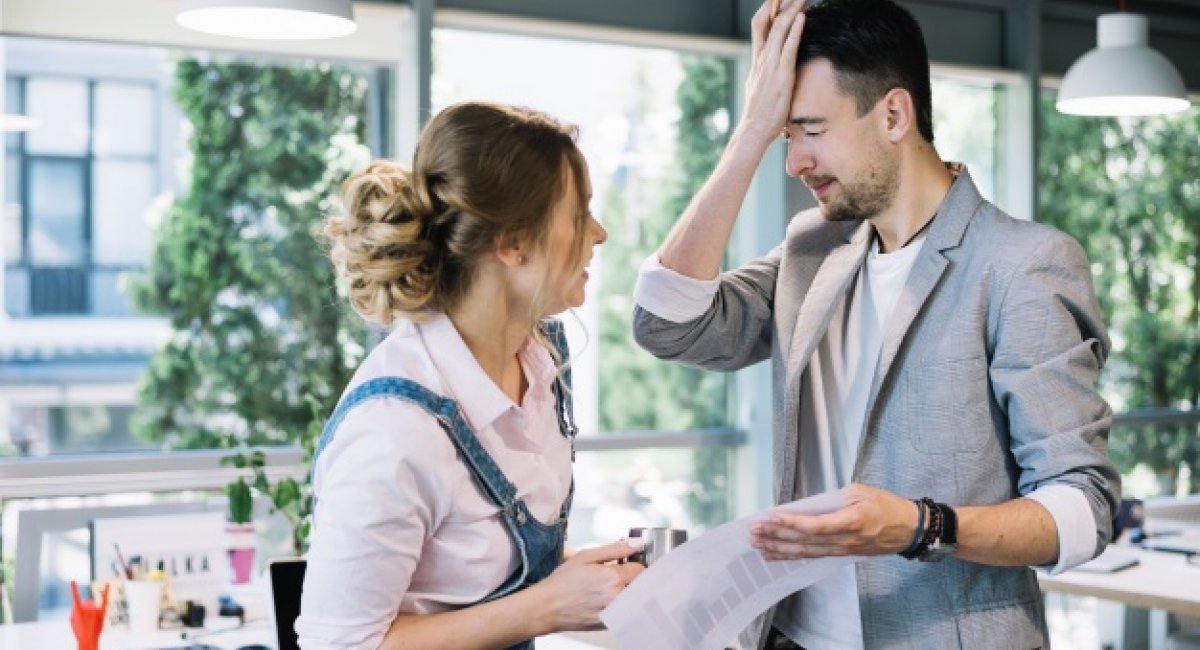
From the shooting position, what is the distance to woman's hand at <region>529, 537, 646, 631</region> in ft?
5.47

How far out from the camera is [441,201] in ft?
5.53

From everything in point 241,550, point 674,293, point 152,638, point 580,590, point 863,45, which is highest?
Result: point 863,45

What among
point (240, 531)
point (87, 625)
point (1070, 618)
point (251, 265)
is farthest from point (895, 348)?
point (1070, 618)

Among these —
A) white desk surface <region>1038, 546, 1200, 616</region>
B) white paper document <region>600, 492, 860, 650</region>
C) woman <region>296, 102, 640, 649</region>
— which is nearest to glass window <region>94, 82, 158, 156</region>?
white desk surface <region>1038, 546, 1200, 616</region>

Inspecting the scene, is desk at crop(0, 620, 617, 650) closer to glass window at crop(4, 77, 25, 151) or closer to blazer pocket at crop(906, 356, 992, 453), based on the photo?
blazer pocket at crop(906, 356, 992, 453)

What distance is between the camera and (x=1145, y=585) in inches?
146

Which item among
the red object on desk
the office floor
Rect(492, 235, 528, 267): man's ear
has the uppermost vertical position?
Rect(492, 235, 528, 267): man's ear

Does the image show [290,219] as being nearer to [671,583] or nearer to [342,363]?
[342,363]

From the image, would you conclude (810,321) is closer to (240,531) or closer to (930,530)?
(930,530)

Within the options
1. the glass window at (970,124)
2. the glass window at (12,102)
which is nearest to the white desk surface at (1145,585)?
the glass window at (970,124)

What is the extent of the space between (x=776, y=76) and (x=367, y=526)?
40.5 inches

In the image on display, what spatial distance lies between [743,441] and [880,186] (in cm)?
391

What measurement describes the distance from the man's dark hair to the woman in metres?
0.58

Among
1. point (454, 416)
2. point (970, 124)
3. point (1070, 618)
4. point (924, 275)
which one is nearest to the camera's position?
point (454, 416)
